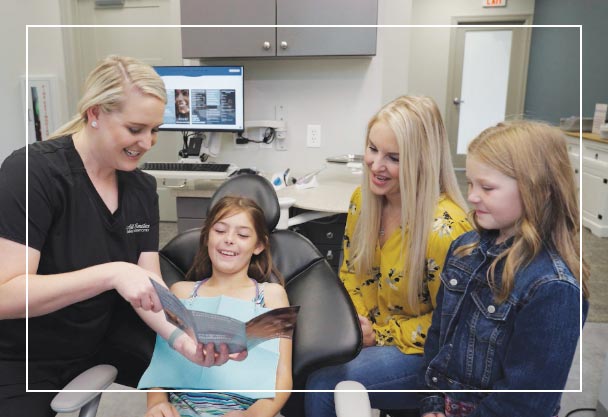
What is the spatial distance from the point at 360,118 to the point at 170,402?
1739 mm

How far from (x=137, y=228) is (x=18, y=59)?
15.7 inches

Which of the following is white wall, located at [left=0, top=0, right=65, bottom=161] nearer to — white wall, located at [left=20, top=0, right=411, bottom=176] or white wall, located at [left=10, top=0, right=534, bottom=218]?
white wall, located at [left=10, top=0, right=534, bottom=218]

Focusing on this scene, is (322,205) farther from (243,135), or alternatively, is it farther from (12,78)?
(12,78)

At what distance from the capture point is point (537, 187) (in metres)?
0.74

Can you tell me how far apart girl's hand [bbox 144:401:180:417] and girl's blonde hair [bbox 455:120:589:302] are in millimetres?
660

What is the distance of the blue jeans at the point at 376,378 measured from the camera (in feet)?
3.45

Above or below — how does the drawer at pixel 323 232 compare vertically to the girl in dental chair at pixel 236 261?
below

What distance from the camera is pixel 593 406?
1.76 metres

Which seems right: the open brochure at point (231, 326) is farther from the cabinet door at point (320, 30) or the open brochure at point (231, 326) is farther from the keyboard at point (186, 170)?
the cabinet door at point (320, 30)

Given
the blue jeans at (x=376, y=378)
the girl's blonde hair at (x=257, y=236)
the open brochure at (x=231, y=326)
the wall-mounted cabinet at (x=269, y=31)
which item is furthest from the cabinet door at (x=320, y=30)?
the open brochure at (x=231, y=326)

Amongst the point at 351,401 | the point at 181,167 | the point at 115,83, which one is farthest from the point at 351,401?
the point at 181,167

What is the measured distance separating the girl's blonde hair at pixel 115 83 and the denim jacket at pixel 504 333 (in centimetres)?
66

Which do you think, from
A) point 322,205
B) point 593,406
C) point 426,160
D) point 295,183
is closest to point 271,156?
point 295,183

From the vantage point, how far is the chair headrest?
122 centimetres
